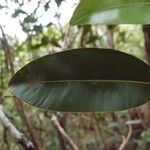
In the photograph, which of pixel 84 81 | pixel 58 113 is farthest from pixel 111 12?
pixel 58 113

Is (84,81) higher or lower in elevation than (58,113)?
higher

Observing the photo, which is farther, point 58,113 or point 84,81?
point 58,113

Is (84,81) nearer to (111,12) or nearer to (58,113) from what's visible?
(111,12)

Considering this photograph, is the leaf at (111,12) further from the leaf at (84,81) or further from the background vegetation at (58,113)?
the background vegetation at (58,113)

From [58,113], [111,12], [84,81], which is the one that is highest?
[111,12]

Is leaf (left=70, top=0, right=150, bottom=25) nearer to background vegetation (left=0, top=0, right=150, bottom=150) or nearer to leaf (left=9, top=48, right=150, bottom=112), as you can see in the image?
leaf (left=9, top=48, right=150, bottom=112)
